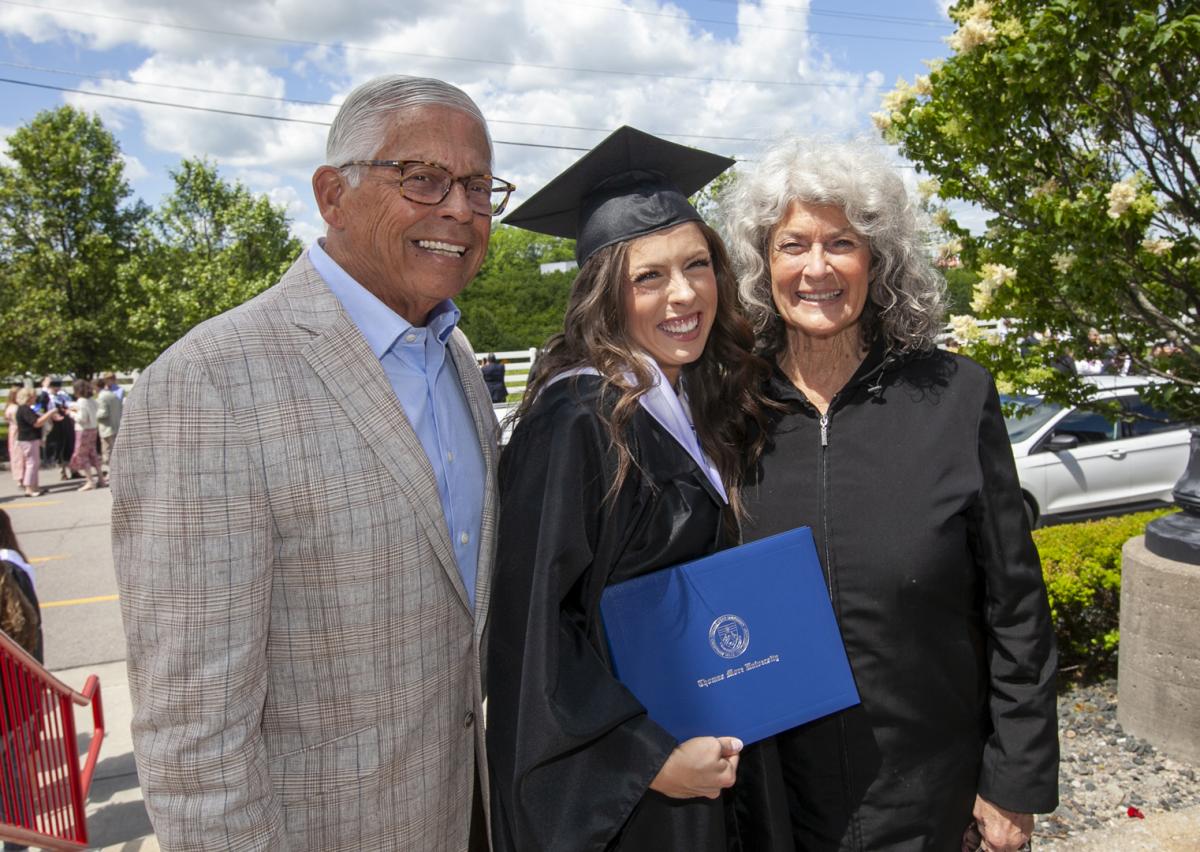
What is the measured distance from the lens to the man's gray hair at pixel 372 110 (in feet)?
5.65

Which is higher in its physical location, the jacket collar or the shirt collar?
the shirt collar

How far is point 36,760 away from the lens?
128 inches

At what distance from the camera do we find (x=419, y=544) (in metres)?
1.64

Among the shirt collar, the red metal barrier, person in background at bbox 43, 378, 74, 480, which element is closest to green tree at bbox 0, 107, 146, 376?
person in background at bbox 43, 378, 74, 480

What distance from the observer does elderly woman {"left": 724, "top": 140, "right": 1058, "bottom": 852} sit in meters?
1.97

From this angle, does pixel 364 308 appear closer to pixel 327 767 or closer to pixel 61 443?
pixel 327 767

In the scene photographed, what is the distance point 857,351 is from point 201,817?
1787 millimetres

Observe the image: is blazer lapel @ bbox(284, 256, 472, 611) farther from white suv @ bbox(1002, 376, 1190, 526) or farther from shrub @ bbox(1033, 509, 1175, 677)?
white suv @ bbox(1002, 376, 1190, 526)

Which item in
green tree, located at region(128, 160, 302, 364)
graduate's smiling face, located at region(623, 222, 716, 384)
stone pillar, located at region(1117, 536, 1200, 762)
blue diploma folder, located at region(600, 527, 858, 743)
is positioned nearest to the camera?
blue diploma folder, located at region(600, 527, 858, 743)

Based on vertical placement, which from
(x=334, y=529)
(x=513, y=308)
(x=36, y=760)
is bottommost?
(x=36, y=760)

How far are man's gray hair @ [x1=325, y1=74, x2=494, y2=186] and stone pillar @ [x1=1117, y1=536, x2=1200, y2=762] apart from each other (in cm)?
382

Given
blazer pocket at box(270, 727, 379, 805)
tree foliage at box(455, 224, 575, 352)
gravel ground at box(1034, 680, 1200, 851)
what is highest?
tree foliage at box(455, 224, 575, 352)

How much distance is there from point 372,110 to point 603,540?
3.15 ft

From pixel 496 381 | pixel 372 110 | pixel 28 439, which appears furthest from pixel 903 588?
pixel 28 439
